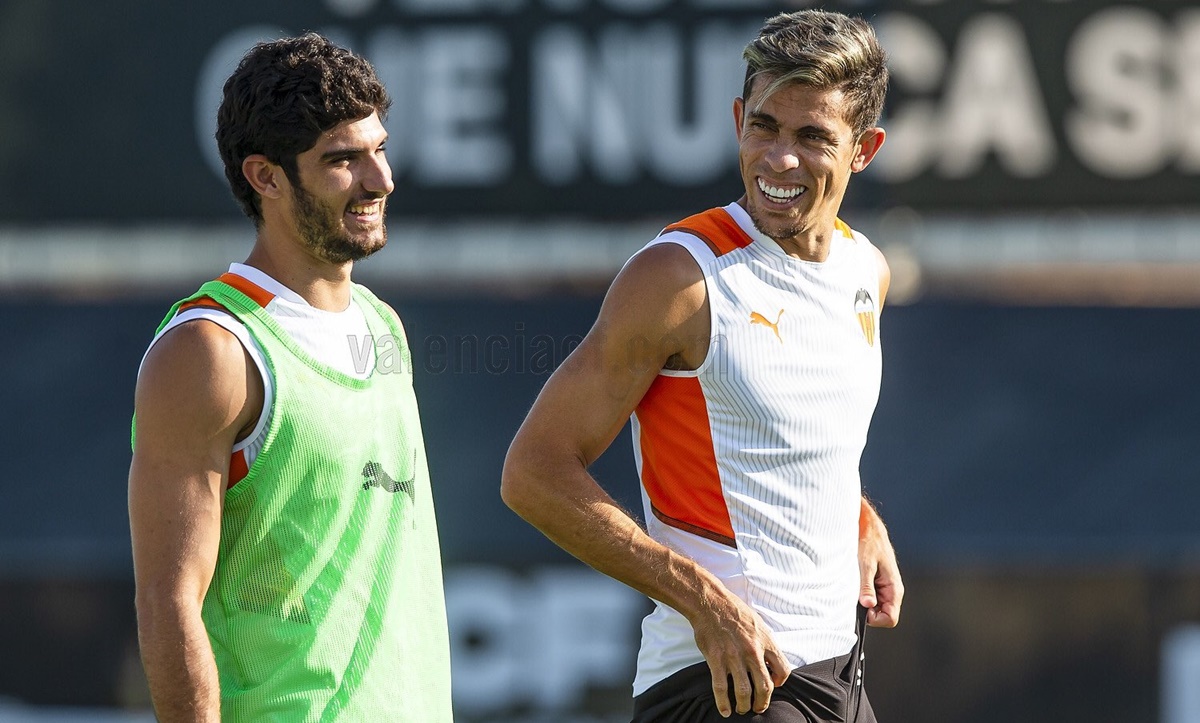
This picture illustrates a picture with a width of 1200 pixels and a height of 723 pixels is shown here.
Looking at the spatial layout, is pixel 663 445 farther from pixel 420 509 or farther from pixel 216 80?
pixel 216 80

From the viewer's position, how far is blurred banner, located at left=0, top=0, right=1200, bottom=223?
524 centimetres

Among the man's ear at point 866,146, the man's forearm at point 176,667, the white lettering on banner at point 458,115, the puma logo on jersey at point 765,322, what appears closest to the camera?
the man's forearm at point 176,667

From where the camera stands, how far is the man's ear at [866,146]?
8.37ft

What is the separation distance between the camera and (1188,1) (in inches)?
206

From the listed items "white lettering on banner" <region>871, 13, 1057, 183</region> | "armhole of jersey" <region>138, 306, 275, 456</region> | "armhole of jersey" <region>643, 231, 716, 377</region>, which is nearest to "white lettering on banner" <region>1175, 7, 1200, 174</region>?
"white lettering on banner" <region>871, 13, 1057, 183</region>

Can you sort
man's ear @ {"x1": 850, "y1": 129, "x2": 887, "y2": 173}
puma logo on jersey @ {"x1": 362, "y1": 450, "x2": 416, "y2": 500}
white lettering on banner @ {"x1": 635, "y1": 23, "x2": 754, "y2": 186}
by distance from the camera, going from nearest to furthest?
puma logo on jersey @ {"x1": 362, "y1": 450, "x2": 416, "y2": 500}
man's ear @ {"x1": 850, "y1": 129, "x2": 887, "y2": 173}
white lettering on banner @ {"x1": 635, "y1": 23, "x2": 754, "y2": 186}

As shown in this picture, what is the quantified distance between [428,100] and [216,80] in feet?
2.88

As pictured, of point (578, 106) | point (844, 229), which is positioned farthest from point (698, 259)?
point (578, 106)

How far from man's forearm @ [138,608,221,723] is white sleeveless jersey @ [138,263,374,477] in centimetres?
24

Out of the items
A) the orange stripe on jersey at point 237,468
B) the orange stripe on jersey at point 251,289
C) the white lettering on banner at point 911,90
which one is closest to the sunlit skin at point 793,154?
the orange stripe on jersey at point 251,289

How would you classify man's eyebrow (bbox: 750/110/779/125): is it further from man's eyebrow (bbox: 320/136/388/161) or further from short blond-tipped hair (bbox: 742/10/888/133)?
man's eyebrow (bbox: 320/136/388/161)

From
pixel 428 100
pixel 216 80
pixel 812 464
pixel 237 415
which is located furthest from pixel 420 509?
pixel 216 80

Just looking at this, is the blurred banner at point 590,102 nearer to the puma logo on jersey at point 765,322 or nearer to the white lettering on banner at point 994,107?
the white lettering on banner at point 994,107

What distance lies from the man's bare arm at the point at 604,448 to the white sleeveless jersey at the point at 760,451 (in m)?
0.06
